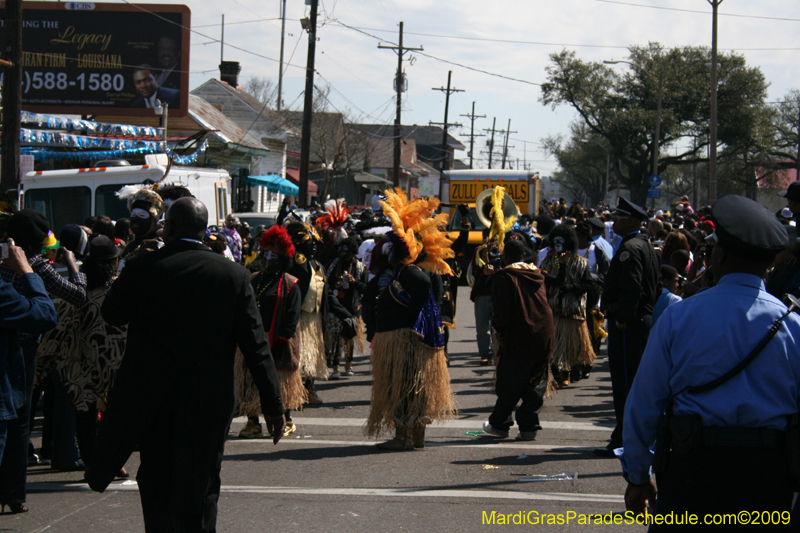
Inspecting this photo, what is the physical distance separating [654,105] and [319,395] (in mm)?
48351

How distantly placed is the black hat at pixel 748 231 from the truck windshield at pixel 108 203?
12219mm

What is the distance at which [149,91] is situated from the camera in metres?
27.7

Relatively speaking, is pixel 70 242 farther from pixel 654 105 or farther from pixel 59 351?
pixel 654 105

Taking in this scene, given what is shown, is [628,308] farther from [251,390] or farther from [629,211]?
[251,390]

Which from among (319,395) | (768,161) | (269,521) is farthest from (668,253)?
(768,161)

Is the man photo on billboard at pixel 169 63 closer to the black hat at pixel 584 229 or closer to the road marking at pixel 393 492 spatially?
the black hat at pixel 584 229

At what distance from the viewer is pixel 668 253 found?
933cm

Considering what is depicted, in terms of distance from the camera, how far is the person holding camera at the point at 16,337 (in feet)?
15.4

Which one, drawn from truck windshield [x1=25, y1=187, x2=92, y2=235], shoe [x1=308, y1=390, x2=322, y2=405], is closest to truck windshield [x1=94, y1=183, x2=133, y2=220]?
truck windshield [x1=25, y1=187, x2=92, y2=235]

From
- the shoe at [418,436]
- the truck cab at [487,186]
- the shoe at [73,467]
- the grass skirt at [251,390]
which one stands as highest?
the truck cab at [487,186]

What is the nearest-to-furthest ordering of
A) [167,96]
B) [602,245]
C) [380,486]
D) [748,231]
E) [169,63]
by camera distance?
[748,231]
[380,486]
[602,245]
[167,96]
[169,63]

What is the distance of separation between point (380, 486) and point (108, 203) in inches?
380

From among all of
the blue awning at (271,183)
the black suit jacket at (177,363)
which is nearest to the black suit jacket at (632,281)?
the black suit jacket at (177,363)

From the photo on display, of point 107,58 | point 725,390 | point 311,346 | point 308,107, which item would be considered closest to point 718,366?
point 725,390
